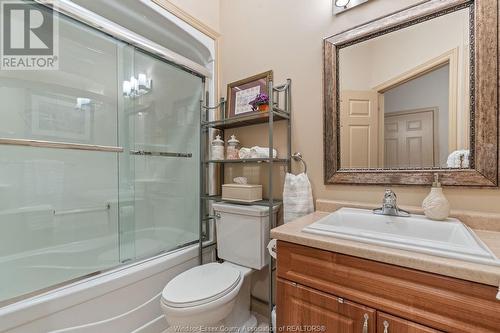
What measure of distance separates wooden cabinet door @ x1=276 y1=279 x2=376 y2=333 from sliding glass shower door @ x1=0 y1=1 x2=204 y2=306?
1118mm

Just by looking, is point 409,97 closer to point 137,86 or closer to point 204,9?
point 204,9

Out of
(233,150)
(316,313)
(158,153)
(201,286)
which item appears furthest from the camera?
(158,153)

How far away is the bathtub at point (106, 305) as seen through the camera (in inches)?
43.7

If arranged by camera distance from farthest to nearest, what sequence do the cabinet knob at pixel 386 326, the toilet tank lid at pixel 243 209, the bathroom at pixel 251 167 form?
the toilet tank lid at pixel 243 209 → the bathroom at pixel 251 167 → the cabinet knob at pixel 386 326

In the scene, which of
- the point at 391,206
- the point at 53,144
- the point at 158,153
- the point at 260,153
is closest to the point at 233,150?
the point at 260,153

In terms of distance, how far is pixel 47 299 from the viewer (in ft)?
3.79

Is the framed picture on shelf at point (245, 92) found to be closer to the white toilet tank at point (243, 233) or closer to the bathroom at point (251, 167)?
the bathroom at point (251, 167)

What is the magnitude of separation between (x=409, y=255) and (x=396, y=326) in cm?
24

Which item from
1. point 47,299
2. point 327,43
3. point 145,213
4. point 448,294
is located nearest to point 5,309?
point 47,299

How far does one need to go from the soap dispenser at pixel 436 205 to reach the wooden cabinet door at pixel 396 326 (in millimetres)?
524

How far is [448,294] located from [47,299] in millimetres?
1691

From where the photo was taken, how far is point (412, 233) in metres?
1.09

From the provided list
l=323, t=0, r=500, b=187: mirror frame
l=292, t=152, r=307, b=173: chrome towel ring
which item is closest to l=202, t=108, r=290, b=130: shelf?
l=292, t=152, r=307, b=173: chrome towel ring

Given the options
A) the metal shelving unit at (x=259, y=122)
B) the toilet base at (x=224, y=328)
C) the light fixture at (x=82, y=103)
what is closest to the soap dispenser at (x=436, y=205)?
the metal shelving unit at (x=259, y=122)
